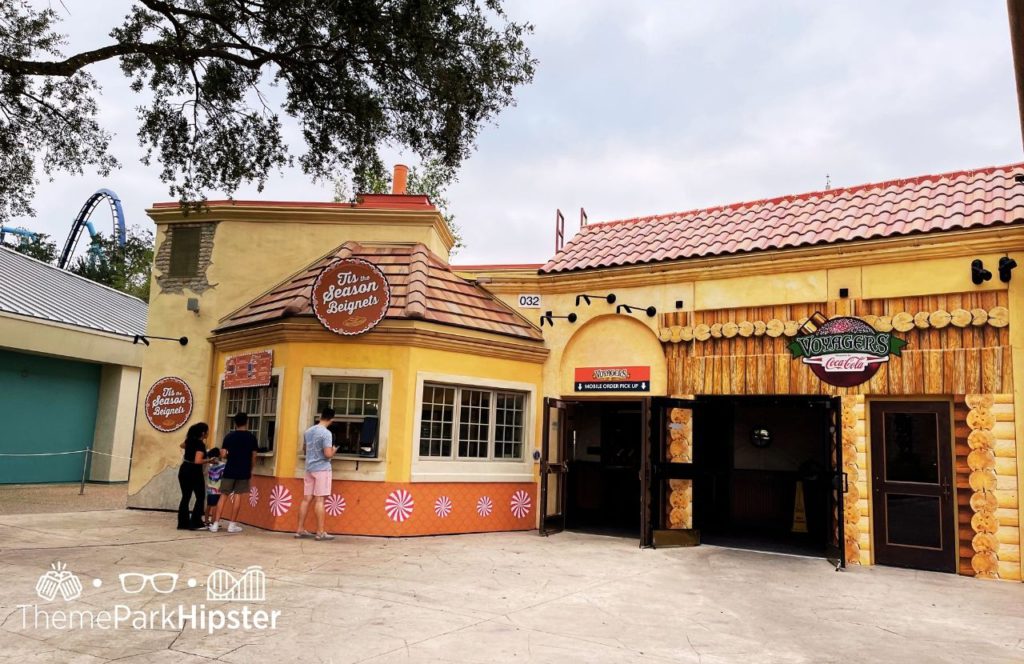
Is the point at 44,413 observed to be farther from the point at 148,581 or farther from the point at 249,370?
the point at 148,581

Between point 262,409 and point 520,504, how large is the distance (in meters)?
4.48

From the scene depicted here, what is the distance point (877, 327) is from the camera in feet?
31.7

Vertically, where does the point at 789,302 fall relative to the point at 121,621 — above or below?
above

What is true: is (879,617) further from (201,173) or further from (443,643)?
(201,173)

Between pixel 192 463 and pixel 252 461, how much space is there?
0.85 m

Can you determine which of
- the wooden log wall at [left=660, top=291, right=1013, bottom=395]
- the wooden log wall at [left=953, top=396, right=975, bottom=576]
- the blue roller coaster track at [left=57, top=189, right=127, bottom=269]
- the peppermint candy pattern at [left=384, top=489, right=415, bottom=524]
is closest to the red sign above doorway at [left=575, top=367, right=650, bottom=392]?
the wooden log wall at [left=660, top=291, right=1013, bottom=395]

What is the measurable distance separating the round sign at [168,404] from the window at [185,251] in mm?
2008

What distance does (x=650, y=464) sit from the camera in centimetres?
1034

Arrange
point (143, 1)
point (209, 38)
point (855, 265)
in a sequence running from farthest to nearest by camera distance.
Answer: point (855, 265)
point (209, 38)
point (143, 1)

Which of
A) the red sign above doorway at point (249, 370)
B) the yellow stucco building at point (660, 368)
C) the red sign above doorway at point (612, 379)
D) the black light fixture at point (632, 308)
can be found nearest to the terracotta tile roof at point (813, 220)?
the yellow stucco building at point (660, 368)

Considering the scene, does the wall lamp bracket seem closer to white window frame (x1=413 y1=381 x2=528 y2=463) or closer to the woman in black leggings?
white window frame (x1=413 y1=381 x2=528 y2=463)

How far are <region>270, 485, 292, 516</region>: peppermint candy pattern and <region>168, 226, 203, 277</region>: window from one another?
4.97 meters

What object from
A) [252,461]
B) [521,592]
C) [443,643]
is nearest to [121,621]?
[443,643]

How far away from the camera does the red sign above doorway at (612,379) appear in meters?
11.5
